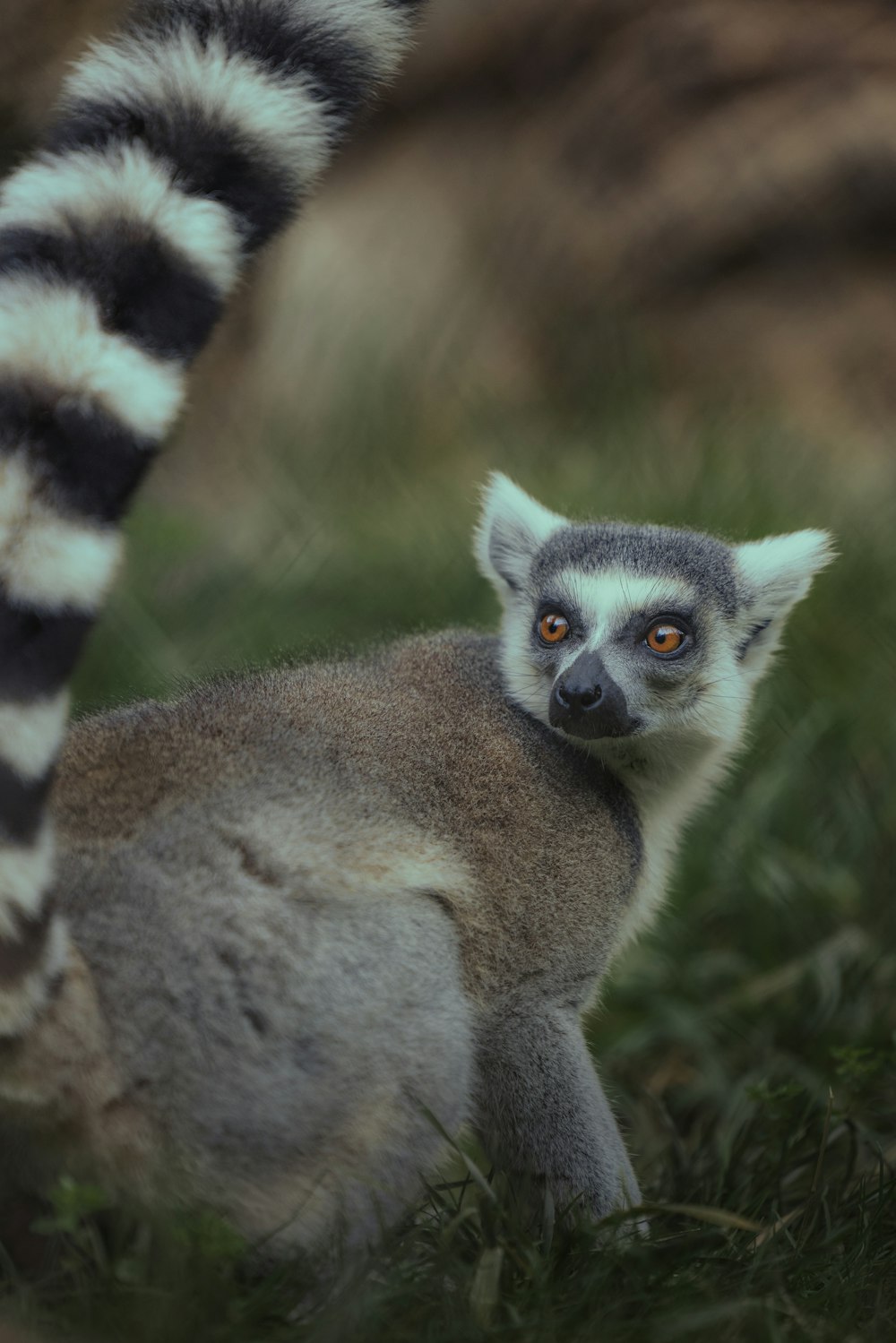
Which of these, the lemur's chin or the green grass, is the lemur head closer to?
the lemur's chin

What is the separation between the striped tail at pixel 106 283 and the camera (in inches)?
69.7

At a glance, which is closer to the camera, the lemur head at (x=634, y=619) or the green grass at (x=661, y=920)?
the green grass at (x=661, y=920)

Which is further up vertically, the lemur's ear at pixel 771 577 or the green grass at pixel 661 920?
the lemur's ear at pixel 771 577

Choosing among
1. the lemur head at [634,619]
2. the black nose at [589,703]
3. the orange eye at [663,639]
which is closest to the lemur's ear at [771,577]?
the lemur head at [634,619]

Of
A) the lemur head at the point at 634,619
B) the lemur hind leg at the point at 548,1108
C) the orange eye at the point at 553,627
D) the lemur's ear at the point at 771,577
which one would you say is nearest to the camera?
the lemur hind leg at the point at 548,1108

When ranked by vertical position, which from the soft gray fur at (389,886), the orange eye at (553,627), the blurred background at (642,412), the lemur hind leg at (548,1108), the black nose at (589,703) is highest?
the black nose at (589,703)

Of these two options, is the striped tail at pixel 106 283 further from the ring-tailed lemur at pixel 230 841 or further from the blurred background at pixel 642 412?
the blurred background at pixel 642 412

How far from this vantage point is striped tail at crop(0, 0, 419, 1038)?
69.7 inches

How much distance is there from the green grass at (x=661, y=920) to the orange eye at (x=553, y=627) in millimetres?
503

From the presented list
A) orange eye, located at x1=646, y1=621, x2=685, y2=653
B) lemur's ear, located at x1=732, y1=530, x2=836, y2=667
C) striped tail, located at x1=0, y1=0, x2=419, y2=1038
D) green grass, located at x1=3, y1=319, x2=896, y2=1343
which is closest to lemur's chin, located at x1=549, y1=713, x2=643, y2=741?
orange eye, located at x1=646, y1=621, x2=685, y2=653

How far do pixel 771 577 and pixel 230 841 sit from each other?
1467mm

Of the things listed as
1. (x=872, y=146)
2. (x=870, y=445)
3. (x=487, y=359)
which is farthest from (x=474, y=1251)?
(x=872, y=146)

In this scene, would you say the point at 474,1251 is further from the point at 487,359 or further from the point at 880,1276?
the point at 487,359

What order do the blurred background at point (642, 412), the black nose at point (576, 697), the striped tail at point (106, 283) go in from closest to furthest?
the striped tail at point (106, 283) → the black nose at point (576, 697) → the blurred background at point (642, 412)
